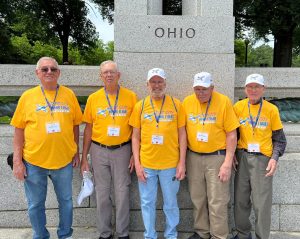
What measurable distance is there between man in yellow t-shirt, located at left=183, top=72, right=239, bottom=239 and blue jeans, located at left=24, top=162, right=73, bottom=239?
126 cm

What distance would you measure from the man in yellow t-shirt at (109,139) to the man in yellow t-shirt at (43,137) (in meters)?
0.23

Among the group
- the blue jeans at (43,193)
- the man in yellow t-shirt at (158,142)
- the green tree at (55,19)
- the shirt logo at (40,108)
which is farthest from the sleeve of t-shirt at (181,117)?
the green tree at (55,19)

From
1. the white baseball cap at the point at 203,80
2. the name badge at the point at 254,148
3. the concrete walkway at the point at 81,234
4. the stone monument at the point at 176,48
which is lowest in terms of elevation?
the concrete walkway at the point at 81,234

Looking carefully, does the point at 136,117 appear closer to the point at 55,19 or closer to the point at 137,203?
the point at 137,203

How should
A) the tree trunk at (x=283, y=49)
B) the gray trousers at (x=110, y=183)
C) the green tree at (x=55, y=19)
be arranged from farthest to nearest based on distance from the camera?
1. the green tree at (x=55, y=19)
2. the tree trunk at (x=283, y=49)
3. the gray trousers at (x=110, y=183)

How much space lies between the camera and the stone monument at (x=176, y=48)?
4.20m

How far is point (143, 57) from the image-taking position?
4.22 m

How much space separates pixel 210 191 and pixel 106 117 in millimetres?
1289

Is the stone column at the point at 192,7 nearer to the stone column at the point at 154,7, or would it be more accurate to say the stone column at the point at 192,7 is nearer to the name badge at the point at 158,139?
the stone column at the point at 154,7

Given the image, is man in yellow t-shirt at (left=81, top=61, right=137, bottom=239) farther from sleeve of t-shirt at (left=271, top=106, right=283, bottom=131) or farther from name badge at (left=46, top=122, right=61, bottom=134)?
sleeve of t-shirt at (left=271, top=106, right=283, bottom=131)

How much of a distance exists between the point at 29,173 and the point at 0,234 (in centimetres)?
122

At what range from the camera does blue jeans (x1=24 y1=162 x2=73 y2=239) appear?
3.59 meters

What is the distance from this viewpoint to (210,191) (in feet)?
12.4

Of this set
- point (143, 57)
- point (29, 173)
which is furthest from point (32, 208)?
point (143, 57)
